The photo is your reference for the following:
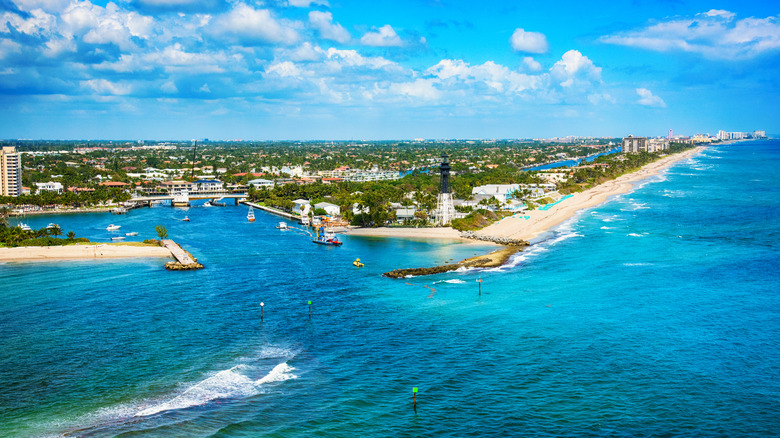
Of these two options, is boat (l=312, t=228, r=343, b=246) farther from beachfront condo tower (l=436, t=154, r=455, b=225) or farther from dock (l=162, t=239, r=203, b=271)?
dock (l=162, t=239, r=203, b=271)

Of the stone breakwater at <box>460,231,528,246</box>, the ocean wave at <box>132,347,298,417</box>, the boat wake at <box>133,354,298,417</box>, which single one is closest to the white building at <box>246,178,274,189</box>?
the stone breakwater at <box>460,231,528,246</box>

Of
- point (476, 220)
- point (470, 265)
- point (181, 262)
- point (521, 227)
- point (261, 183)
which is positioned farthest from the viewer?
point (261, 183)

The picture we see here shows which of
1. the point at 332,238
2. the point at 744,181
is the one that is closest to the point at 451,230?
the point at 332,238

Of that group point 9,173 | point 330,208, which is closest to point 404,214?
point 330,208

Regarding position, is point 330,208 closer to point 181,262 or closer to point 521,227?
point 521,227

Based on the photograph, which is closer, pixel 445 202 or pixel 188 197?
pixel 445 202

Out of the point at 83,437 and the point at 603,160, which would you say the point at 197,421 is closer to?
the point at 83,437
